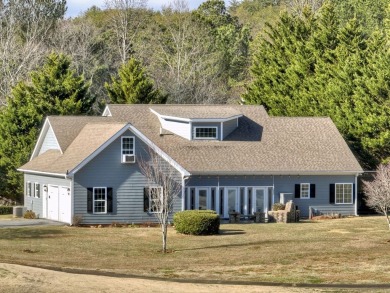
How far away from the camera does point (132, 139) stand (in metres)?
67.2

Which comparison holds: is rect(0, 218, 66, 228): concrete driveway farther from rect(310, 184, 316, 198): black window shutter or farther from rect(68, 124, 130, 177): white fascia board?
rect(310, 184, 316, 198): black window shutter

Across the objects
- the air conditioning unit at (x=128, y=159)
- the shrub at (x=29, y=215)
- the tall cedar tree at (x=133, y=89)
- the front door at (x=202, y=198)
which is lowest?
the shrub at (x=29, y=215)

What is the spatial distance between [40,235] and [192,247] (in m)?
9.47

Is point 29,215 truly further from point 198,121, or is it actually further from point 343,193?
point 343,193

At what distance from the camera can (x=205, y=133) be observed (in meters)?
75.1

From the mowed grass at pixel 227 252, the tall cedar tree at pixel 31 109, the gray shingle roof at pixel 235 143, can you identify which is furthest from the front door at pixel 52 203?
the tall cedar tree at pixel 31 109

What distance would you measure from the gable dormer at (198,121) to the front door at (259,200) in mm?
5486

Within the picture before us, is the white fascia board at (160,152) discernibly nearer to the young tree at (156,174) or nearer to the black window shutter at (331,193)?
the young tree at (156,174)

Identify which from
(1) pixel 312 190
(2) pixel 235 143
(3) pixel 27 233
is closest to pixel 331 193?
(1) pixel 312 190

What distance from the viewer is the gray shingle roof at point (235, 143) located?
71.1 meters

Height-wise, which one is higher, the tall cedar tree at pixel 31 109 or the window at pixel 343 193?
the tall cedar tree at pixel 31 109

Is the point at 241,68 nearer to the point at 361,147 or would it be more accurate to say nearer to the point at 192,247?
the point at 361,147

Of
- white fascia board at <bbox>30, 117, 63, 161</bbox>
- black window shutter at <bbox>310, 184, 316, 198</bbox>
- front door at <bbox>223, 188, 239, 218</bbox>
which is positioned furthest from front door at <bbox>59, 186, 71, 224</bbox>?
black window shutter at <bbox>310, 184, 316, 198</bbox>

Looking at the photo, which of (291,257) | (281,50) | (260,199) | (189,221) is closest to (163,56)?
(281,50)
